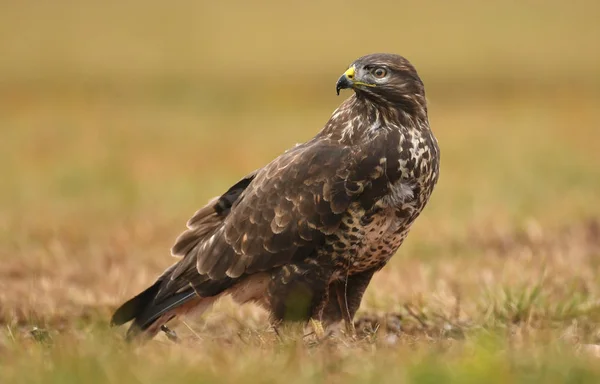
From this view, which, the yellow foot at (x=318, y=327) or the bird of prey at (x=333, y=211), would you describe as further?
the yellow foot at (x=318, y=327)

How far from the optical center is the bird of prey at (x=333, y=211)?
5.05 metres

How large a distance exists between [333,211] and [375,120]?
0.51 metres

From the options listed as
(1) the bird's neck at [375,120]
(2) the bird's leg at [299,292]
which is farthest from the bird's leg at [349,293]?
(1) the bird's neck at [375,120]

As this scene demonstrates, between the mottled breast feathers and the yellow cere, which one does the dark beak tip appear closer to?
the yellow cere

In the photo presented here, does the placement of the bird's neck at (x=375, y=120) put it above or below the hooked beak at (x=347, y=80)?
below

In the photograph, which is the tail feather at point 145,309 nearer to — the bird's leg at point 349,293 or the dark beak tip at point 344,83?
the bird's leg at point 349,293

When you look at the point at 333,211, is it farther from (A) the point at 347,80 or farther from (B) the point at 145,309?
(B) the point at 145,309

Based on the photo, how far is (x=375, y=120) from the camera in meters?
5.21

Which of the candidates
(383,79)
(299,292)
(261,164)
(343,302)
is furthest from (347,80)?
(261,164)

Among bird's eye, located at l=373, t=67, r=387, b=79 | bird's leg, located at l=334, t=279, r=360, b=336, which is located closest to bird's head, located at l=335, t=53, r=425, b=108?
bird's eye, located at l=373, t=67, r=387, b=79

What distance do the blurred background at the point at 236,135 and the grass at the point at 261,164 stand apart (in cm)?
4

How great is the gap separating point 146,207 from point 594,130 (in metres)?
8.43

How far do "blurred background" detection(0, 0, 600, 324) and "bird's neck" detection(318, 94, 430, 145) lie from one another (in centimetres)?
139

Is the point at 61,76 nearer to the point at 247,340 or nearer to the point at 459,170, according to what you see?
the point at 459,170
